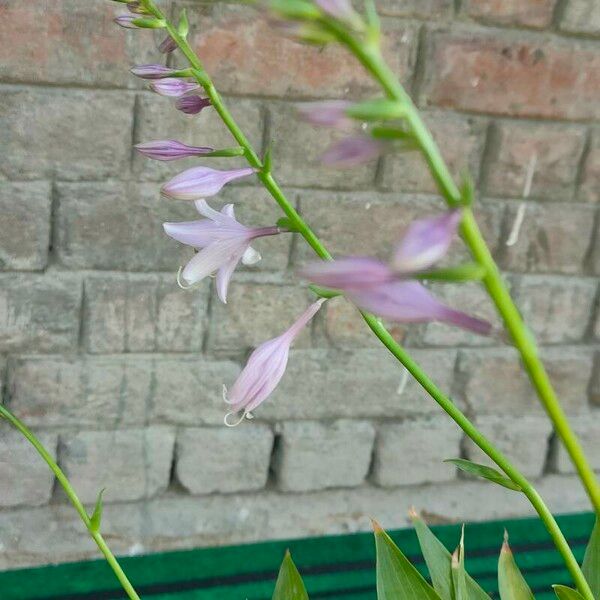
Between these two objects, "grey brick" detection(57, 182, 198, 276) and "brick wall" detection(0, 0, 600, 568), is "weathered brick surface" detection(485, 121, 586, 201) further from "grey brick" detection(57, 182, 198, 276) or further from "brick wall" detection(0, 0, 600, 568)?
"grey brick" detection(57, 182, 198, 276)

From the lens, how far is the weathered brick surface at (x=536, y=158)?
0.94 m

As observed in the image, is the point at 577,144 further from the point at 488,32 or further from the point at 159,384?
the point at 159,384

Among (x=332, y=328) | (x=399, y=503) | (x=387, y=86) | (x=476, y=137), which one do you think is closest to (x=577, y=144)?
(x=476, y=137)

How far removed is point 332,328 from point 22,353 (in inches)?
12.9

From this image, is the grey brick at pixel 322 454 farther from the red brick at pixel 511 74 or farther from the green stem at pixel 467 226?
the green stem at pixel 467 226

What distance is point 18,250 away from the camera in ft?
2.81

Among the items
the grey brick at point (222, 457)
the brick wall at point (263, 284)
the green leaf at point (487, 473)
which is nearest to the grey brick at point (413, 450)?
the brick wall at point (263, 284)

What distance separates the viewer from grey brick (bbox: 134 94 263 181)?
0.84 metres

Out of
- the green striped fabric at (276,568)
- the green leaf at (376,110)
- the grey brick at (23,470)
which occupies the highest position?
Answer: the green leaf at (376,110)

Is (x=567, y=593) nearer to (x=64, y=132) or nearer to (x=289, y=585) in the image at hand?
(x=289, y=585)

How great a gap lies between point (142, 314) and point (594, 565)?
1.86 feet

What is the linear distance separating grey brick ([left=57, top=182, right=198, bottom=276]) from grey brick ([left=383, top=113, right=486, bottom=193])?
0.22 meters

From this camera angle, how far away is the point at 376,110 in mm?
217

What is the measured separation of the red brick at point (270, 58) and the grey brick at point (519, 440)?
1.42 ft
